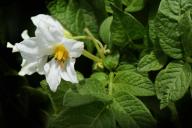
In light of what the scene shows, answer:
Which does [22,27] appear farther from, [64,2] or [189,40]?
[189,40]

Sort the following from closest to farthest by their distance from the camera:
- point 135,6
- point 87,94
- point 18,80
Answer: point 87,94 < point 135,6 < point 18,80

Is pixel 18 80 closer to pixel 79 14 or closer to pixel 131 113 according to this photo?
pixel 79 14

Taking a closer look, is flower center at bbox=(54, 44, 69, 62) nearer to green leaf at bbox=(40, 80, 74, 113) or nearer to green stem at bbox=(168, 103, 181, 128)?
green leaf at bbox=(40, 80, 74, 113)

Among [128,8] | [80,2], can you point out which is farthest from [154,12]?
[80,2]

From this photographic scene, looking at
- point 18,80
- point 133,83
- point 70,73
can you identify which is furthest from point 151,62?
point 18,80

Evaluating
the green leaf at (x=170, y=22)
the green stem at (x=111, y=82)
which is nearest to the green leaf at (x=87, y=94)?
the green stem at (x=111, y=82)

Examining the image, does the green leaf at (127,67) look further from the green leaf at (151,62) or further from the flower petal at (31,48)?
the flower petal at (31,48)

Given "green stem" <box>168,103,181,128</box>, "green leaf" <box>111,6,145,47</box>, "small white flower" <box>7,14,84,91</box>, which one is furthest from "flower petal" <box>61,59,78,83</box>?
"green stem" <box>168,103,181,128</box>
